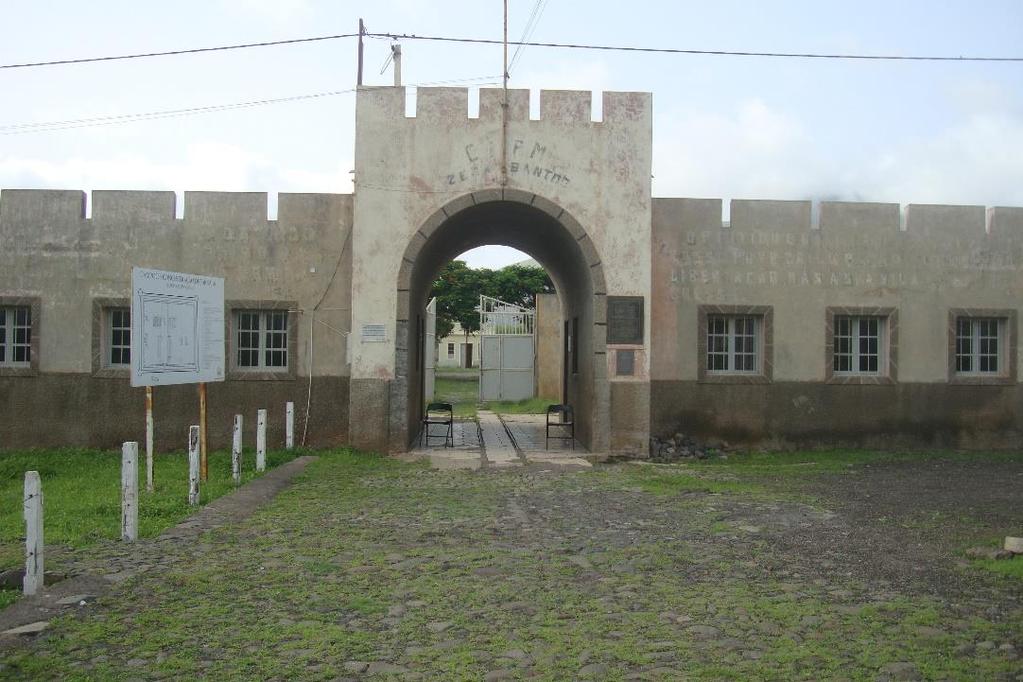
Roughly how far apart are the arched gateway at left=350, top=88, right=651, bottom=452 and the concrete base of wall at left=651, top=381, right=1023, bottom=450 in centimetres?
121

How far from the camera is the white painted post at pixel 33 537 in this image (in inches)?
247

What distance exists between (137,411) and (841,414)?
11677mm

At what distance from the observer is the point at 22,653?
502 centimetres

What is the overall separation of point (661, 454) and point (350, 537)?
784cm

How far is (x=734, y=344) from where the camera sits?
15961mm

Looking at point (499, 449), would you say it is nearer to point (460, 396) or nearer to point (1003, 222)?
point (1003, 222)

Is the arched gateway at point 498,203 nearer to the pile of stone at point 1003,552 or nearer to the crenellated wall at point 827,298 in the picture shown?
the crenellated wall at point 827,298

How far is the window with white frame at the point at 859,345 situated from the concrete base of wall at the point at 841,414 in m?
Answer: 0.40

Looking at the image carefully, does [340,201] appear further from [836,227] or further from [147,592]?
[147,592]

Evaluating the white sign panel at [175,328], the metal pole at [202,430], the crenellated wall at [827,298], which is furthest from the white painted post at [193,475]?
the crenellated wall at [827,298]

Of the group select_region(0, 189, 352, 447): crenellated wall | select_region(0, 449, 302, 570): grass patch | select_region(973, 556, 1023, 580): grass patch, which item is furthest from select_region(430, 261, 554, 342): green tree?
select_region(973, 556, 1023, 580): grass patch

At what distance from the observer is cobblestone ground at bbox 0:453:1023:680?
5.01 meters

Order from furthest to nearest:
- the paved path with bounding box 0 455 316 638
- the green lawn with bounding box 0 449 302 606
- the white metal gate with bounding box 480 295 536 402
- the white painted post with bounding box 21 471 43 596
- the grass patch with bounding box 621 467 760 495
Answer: the white metal gate with bounding box 480 295 536 402 < the grass patch with bounding box 621 467 760 495 < the green lawn with bounding box 0 449 302 606 < the white painted post with bounding box 21 471 43 596 < the paved path with bounding box 0 455 316 638

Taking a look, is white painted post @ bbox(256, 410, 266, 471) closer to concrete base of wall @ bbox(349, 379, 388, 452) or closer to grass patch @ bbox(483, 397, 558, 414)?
concrete base of wall @ bbox(349, 379, 388, 452)
